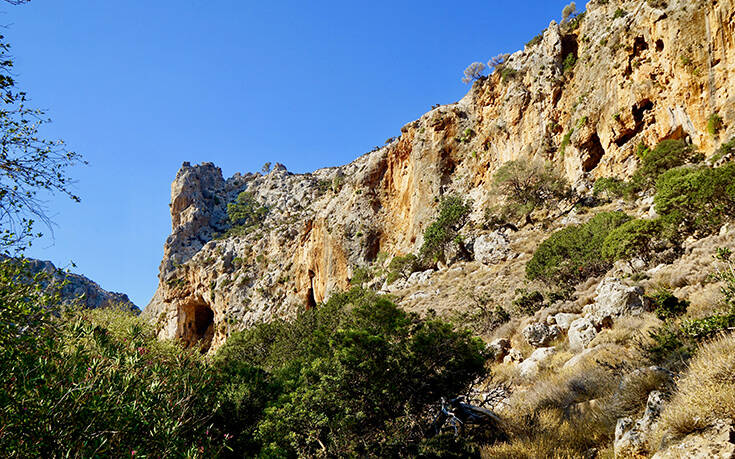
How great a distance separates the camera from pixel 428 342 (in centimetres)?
694

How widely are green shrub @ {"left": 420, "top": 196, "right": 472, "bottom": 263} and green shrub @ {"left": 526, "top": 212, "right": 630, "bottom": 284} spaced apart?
13396 mm

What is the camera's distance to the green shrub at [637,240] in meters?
14.4

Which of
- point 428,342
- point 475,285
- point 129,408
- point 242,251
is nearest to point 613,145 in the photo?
point 475,285

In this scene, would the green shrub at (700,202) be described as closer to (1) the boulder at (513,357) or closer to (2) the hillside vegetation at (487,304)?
(2) the hillside vegetation at (487,304)

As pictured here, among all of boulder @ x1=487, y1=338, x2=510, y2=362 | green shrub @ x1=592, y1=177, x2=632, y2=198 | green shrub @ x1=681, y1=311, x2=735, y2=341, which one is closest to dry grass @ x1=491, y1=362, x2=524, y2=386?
boulder @ x1=487, y1=338, x2=510, y2=362

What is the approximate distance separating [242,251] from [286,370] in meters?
51.5

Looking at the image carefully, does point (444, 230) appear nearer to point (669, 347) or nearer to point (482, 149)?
point (482, 149)

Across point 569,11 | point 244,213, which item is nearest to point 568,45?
point 569,11

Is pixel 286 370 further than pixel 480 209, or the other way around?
pixel 480 209

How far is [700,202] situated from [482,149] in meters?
28.1

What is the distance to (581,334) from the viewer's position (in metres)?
9.42

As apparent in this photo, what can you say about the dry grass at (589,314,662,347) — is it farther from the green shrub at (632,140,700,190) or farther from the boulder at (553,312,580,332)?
the green shrub at (632,140,700,190)

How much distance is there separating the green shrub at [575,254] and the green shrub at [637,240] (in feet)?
4.32

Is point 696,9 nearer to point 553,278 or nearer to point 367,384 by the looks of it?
point 553,278
